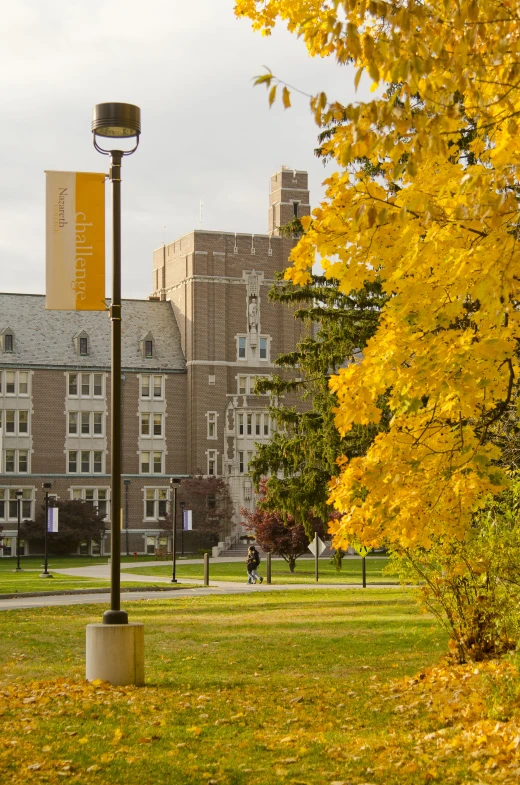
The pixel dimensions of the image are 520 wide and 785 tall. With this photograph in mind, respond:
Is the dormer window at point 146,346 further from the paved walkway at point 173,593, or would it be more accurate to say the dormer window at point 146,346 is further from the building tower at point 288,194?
the paved walkway at point 173,593

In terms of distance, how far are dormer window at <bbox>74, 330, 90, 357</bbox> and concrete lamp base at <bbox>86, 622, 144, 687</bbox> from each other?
216ft

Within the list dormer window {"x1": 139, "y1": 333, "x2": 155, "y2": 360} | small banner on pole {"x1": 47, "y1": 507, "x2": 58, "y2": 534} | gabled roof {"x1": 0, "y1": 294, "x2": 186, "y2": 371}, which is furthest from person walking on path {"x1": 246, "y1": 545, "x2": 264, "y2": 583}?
dormer window {"x1": 139, "y1": 333, "x2": 155, "y2": 360}

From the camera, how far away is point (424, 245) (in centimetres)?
742

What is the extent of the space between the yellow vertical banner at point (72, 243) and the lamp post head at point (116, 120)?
54cm

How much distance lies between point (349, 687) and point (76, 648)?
19.2 feet

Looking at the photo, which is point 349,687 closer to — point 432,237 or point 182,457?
point 432,237

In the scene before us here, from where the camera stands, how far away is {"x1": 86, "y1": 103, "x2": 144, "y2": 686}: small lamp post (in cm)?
1077

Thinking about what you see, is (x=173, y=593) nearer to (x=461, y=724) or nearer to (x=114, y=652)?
(x=114, y=652)

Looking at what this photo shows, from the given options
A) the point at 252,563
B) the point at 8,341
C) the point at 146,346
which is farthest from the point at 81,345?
the point at 252,563

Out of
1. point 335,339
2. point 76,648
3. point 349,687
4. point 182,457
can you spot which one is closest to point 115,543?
point 349,687

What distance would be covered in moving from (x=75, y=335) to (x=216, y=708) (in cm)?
6776

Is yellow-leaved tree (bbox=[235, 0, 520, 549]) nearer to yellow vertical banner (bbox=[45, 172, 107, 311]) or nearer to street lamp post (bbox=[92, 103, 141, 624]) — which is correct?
street lamp post (bbox=[92, 103, 141, 624])

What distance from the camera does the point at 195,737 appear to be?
828cm

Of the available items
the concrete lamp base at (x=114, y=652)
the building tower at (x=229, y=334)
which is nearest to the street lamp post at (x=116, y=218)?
the concrete lamp base at (x=114, y=652)
